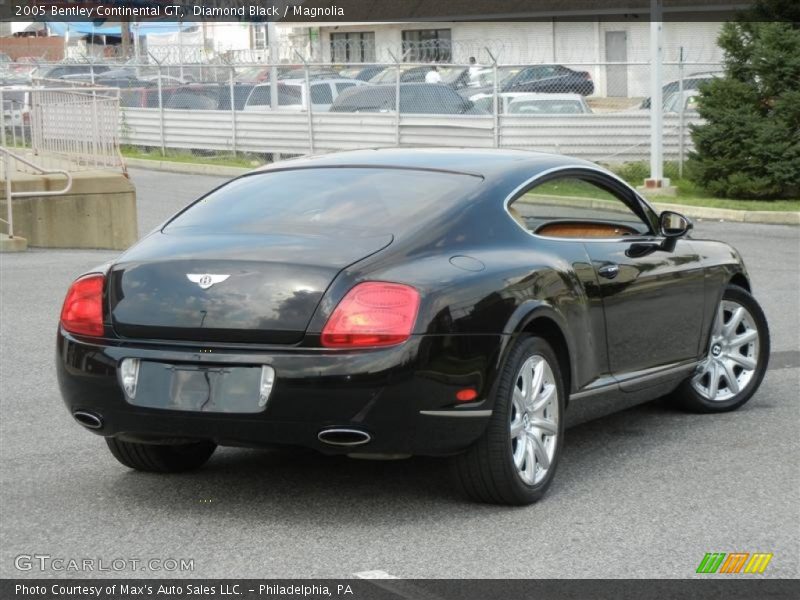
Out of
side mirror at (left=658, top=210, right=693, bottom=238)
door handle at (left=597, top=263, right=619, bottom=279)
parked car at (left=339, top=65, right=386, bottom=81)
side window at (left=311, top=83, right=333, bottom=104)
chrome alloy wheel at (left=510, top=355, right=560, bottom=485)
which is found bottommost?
chrome alloy wheel at (left=510, top=355, right=560, bottom=485)

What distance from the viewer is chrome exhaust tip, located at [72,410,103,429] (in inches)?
220

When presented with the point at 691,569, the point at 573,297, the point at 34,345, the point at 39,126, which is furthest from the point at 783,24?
the point at 691,569

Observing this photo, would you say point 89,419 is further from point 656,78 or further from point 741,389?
point 656,78

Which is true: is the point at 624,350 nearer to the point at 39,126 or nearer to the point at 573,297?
the point at 573,297

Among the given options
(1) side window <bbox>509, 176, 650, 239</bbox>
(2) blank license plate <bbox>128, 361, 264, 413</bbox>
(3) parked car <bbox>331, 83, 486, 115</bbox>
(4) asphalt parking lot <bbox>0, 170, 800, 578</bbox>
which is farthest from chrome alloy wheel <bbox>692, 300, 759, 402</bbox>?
(3) parked car <bbox>331, 83, 486, 115</bbox>

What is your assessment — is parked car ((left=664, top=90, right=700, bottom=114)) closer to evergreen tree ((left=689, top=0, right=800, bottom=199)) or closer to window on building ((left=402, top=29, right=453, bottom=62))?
evergreen tree ((left=689, top=0, right=800, bottom=199))

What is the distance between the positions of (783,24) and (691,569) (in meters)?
17.4

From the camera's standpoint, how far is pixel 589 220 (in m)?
7.01

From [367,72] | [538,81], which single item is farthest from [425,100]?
[367,72]

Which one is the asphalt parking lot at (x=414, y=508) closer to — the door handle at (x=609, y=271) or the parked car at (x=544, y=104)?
the door handle at (x=609, y=271)

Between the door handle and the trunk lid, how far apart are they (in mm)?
1263

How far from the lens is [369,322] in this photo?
528cm

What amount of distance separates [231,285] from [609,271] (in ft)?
6.26

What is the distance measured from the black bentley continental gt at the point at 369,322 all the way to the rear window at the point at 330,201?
0.04 feet
